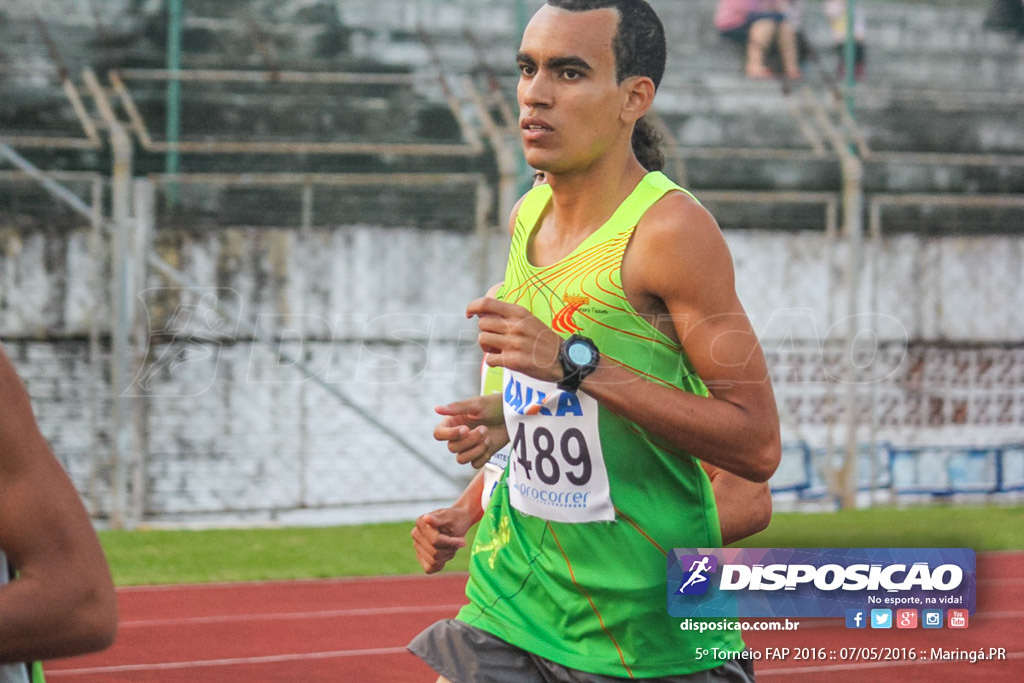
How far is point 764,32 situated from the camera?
13211 mm

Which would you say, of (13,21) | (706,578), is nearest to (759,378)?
(706,578)

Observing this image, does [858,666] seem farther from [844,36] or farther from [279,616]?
[844,36]

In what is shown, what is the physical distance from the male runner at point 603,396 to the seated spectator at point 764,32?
10.6 m

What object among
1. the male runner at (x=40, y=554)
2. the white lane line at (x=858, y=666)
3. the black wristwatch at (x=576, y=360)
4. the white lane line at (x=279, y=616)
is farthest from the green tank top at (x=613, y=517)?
the white lane line at (x=279, y=616)

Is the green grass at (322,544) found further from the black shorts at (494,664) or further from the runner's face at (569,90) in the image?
the runner's face at (569,90)

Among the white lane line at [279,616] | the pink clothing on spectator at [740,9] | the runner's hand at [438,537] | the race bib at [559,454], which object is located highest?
the pink clothing on spectator at [740,9]

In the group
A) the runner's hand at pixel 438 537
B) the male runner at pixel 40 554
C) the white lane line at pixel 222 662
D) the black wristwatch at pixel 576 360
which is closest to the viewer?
→ the male runner at pixel 40 554

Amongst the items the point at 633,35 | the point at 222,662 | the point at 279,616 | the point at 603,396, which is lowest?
the point at 279,616

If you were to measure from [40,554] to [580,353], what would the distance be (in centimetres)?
112

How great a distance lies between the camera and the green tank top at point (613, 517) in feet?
8.55

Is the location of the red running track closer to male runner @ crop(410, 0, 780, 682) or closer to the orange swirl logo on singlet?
male runner @ crop(410, 0, 780, 682)

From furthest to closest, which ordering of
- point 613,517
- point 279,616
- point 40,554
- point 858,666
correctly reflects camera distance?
point 279,616
point 858,666
point 613,517
point 40,554

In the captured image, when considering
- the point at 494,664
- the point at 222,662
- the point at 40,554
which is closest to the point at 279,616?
the point at 222,662

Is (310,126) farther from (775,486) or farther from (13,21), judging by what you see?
(775,486)
